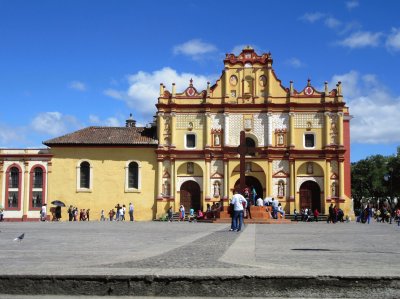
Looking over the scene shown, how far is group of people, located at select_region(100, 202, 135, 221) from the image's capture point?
45906 millimetres

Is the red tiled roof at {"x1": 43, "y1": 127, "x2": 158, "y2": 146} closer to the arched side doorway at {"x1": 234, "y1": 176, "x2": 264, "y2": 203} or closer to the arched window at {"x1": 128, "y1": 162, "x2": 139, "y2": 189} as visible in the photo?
the arched window at {"x1": 128, "y1": 162, "x2": 139, "y2": 189}

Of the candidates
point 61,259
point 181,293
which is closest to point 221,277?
point 181,293

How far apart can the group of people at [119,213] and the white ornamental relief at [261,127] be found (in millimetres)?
12974

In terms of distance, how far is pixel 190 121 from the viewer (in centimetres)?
4916

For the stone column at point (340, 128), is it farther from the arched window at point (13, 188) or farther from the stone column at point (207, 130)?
the arched window at point (13, 188)

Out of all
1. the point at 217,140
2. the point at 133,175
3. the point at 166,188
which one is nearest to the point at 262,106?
the point at 217,140

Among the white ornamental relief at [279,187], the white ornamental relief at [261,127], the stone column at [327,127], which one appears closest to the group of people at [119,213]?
the white ornamental relief at [279,187]

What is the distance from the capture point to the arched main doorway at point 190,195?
48.7 m

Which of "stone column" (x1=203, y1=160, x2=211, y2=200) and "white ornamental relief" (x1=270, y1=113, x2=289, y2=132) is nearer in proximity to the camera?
"stone column" (x1=203, y1=160, x2=211, y2=200)

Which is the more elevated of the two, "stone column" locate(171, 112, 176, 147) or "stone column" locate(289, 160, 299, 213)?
"stone column" locate(171, 112, 176, 147)

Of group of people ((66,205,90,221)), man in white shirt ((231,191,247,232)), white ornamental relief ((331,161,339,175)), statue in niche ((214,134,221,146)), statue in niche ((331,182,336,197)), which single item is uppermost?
statue in niche ((214,134,221,146))

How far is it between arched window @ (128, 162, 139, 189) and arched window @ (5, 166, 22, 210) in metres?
9.66

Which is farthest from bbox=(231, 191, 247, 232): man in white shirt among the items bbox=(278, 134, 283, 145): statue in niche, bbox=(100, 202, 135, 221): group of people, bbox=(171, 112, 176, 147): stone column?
bbox=(278, 134, 283, 145): statue in niche

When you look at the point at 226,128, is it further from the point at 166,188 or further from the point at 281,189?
the point at 166,188
